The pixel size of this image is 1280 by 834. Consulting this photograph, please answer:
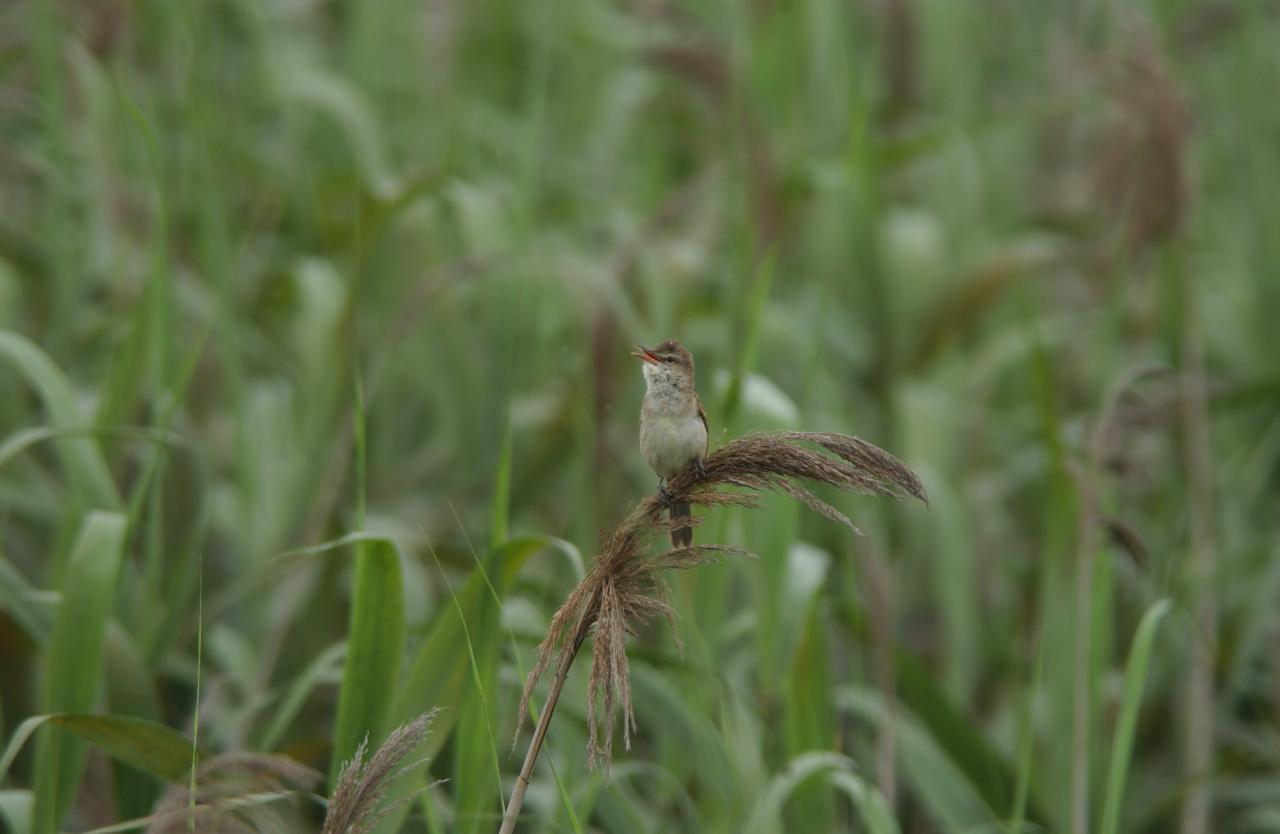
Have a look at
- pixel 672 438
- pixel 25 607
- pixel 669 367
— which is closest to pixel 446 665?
pixel 672 438

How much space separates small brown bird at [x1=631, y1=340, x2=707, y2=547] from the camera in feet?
8.63

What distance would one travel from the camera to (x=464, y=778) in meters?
2.31

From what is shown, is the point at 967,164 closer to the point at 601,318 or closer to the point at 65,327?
the point at 601,318

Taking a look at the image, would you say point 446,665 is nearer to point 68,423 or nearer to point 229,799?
point 229,799

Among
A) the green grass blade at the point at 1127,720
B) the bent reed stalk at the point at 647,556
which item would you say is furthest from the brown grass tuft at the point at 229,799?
the green grass blade at the point at 1127,720

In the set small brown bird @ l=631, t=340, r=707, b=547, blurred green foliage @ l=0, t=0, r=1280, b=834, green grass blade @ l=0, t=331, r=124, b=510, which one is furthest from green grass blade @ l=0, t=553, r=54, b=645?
small brown bird @ l=631, t=340, r=707, b=547

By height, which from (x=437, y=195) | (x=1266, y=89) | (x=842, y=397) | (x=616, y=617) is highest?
(x=1266, y=89)

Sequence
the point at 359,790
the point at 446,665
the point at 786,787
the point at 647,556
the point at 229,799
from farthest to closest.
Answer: the point at 786,787 < the point at 446,665 < the point at 229,799 < the point at 647,556 < the point at 359,790

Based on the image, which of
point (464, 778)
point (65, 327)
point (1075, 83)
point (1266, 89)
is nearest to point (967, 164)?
point (1075, 83)

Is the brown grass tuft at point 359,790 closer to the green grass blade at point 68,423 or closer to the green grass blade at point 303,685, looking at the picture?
the green grass blade at point 303,685

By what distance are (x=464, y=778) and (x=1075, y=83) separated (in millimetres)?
5150

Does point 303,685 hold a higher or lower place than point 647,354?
lower

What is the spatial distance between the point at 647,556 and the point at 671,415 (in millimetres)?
964

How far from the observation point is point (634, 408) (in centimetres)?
436
